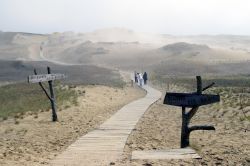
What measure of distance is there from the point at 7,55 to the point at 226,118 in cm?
12711

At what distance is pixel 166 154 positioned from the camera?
40.7 feet

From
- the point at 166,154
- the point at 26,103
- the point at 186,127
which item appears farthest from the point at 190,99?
the point at 26,103

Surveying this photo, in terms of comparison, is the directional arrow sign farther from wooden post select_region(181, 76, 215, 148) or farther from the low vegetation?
the low vegetation

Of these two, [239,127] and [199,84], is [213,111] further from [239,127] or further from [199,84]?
[199,84]

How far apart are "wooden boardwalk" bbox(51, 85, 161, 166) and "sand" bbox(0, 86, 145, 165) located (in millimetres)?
472

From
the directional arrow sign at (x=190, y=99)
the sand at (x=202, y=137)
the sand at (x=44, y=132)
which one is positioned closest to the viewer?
the sand at (x=202, y=137)

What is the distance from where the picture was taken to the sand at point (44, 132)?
13.2m

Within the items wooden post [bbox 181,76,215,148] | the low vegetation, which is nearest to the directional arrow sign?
wooden post [bbox 181,76,215,148]

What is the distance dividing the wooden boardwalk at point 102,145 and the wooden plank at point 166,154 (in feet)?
2.17

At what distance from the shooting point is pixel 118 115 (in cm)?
2216

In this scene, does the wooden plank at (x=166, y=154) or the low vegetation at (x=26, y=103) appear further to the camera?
the low vegetation at (x=26, y=103)

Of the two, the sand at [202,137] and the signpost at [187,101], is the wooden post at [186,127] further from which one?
the sand at [202,137]

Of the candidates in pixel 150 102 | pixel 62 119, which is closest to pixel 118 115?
→ pixel 62 119

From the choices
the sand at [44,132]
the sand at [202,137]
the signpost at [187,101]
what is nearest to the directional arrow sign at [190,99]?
the signpost at [187,101]
